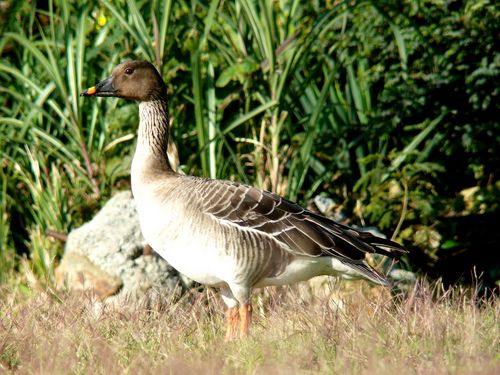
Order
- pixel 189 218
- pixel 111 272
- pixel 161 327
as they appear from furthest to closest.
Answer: pixel 111 272, pixel 189 218, pixel 161 327

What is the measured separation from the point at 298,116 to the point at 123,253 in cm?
226

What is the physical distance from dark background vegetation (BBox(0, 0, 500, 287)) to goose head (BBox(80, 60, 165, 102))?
1.09 metres

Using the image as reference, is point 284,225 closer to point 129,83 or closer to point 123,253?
point 129,83

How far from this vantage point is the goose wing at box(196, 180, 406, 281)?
5637 millimetres

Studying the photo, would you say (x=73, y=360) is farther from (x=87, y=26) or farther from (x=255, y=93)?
(x=87, y=26)

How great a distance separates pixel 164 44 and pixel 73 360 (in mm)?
3906

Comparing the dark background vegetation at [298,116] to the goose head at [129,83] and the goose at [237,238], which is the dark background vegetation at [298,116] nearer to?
the goose head at [129,83]

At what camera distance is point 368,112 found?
8359mm

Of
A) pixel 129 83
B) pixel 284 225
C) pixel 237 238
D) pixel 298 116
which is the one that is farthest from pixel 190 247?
pixel 298 116

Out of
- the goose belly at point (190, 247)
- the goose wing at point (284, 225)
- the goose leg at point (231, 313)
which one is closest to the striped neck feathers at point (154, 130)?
the goose wing at point (284, 225)

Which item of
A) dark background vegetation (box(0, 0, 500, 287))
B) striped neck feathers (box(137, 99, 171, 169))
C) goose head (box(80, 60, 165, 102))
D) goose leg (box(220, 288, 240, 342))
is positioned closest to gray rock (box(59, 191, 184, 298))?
dark background vegetation (box(0, 0, 500, 287))

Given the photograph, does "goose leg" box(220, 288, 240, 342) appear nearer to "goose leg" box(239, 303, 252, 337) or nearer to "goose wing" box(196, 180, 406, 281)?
"goose leg" box(239, 303, 252, 337)

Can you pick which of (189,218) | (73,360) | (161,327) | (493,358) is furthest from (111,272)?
(493,358)

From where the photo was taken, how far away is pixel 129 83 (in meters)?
6.23
